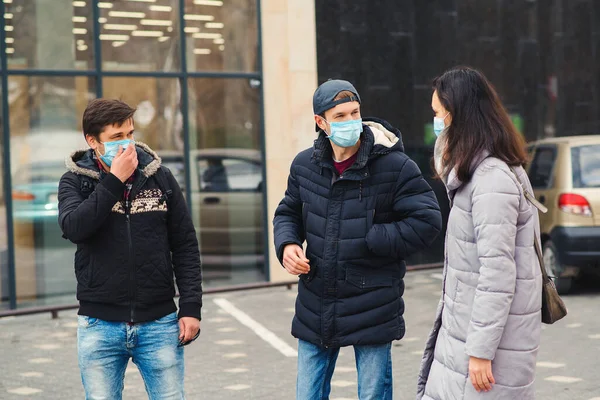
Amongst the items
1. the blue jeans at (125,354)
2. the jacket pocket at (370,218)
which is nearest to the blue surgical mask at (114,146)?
the blue jeans at (125,354)

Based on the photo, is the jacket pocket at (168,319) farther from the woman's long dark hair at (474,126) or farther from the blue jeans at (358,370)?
the woman's long dark hair at (474,126)

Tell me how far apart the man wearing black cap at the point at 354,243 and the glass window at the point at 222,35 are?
725cm

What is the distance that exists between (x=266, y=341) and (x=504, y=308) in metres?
5.47

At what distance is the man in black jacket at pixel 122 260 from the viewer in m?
4.16

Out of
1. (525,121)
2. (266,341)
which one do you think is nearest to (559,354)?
(266,341)

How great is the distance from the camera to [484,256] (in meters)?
3.54

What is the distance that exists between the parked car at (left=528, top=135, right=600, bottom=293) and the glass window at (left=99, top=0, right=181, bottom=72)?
4.35 meters

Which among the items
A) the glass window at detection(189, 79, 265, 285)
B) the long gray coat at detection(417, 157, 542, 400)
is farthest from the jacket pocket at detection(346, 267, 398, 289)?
the glass window at detection(189, 79, 265, 285)

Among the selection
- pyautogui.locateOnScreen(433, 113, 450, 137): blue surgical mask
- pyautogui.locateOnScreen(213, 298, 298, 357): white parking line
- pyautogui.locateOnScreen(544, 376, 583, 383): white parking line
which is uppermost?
pyautogui.locateOnScreen(433, 113, 450, 137): blue surgical mask

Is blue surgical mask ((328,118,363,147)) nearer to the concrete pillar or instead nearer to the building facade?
the building facade

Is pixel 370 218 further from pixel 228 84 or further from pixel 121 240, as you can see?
pixel 228 84

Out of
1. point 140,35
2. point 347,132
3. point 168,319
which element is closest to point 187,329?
point 168,319

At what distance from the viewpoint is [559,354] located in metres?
7.91

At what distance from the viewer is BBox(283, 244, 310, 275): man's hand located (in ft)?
14.2
